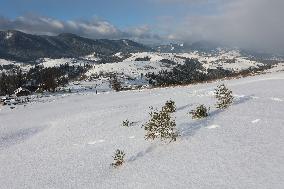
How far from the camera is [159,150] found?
16.1m

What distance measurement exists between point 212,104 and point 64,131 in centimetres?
885

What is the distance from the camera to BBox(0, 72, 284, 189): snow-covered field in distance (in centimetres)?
1286

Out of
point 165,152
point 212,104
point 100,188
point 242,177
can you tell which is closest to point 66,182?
point 100,188

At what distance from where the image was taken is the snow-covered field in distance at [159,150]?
42.2 ft

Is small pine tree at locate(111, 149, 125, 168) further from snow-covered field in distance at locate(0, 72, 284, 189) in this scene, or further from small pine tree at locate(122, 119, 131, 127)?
small pine tree at locate(122, 119, 131, 127)

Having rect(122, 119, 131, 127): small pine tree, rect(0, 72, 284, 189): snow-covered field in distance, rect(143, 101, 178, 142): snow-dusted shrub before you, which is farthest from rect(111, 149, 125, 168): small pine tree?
rect(122, 119, 131, 127): small pine tree

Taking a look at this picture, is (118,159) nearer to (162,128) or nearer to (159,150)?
(159,150)

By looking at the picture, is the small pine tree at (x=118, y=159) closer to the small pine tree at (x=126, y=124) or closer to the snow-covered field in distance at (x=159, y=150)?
the snow-covered field in distance at (x=159, y=150)

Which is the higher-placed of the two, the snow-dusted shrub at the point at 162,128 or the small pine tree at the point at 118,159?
the snow-dusted shrub at the point at 162,128

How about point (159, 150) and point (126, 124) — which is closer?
point (159, 150)

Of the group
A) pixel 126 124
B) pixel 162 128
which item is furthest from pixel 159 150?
pixel 126 124

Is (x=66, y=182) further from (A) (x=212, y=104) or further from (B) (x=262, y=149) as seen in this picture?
(A) (x=212, y=104)

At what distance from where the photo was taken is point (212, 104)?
2244 centimetres

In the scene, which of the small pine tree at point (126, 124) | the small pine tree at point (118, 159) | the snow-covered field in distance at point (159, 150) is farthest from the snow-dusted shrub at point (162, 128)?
the small pine tree at point (126, 124)
